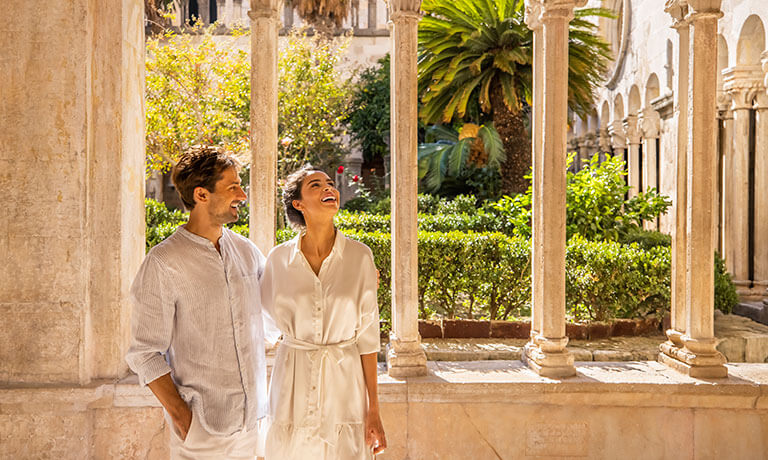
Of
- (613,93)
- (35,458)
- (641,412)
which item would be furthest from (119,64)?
(613,93)

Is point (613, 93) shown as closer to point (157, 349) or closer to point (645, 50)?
point (645, 50)

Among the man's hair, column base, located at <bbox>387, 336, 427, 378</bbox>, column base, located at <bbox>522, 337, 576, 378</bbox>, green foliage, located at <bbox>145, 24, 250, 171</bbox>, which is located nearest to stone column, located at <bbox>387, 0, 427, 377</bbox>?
column base, located at <bbox>387, 336, 427, 378</bbox>

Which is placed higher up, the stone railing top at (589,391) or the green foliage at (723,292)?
the green foliage at (723,292)

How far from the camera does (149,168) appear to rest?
13.8 metres

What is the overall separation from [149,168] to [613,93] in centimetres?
1076

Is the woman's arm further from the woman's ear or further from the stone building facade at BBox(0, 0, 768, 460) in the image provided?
the stone building facade at BBox(0, 0, 768, 460)

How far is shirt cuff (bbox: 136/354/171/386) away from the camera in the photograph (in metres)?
1.95

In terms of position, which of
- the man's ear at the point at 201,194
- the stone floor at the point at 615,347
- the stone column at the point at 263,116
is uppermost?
the stone column at the point at 263,116

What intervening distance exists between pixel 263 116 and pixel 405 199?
3.29 feet

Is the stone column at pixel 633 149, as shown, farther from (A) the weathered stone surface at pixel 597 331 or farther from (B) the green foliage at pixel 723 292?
(A) the weathered stone surface at pixel 597 331

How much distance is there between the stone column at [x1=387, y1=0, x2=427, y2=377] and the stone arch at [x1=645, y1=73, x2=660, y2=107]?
9.03 meters

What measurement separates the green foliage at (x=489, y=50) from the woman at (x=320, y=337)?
839 cm

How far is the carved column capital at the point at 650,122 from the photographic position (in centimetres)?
1128

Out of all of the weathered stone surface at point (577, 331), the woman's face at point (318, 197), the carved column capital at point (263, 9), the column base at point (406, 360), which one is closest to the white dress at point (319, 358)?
the woman's face at point (318, 197)
